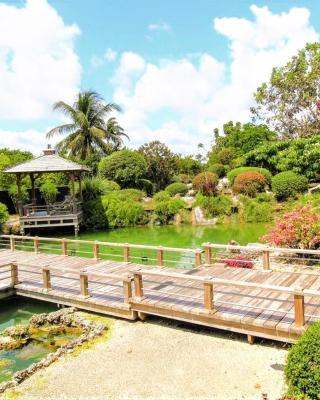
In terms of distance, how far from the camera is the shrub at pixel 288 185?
22188mm

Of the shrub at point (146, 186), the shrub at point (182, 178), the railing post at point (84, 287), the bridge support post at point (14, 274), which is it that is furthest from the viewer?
the shrub at point (182, 178)

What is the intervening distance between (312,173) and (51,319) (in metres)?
19.8

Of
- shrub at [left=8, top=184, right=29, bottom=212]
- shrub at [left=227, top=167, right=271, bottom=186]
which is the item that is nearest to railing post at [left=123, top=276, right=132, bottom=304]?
shrub at [left=8, top=184, right=29, bottom=212]

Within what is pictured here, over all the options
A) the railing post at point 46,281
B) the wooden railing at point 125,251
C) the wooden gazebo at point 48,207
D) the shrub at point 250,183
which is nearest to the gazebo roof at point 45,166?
the wooden gazebo at point 48,207

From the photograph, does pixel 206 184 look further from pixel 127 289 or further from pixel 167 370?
pixel 167 370

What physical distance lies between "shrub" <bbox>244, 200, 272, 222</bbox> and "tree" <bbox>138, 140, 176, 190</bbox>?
9.24m

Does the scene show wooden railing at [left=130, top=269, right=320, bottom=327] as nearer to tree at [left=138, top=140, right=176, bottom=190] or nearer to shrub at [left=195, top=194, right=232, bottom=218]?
shrub at [left=195, top=194, right=232, bottom=218]

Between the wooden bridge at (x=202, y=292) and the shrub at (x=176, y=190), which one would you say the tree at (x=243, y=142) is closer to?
the shrub at (x=176, y=190)

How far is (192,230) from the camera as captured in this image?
789 inches

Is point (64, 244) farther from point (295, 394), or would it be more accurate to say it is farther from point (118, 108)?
point (118, 108)

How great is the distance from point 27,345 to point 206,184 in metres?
18.1

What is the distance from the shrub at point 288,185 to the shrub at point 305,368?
1900 cm

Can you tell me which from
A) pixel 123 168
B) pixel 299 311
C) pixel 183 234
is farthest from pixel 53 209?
pixel 299 311

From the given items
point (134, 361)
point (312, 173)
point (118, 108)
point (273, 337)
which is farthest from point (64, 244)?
point (118, 108)
